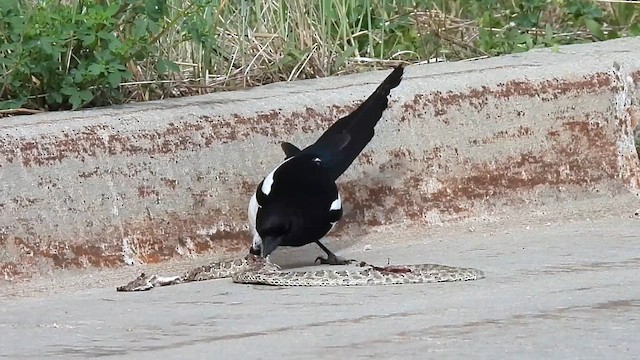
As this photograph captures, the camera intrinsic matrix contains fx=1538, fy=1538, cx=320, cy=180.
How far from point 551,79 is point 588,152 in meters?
0.34

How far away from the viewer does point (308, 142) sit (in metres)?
5.79

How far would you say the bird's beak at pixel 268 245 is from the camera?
5207mm

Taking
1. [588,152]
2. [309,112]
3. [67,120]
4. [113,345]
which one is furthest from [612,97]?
[113,345]

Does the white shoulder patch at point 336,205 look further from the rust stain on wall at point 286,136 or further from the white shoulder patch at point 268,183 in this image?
the rust stain on wall at point 286,136

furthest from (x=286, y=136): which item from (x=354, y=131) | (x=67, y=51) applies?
(x=67, y=51)

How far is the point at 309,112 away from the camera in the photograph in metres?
5.82

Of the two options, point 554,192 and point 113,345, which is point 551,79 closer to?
point 554,192

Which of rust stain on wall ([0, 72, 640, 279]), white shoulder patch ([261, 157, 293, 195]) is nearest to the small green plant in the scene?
rust stain on wall ([0, 72, 640, 279])

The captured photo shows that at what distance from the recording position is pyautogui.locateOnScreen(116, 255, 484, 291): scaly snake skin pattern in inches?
193

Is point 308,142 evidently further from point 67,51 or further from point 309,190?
point 67,51

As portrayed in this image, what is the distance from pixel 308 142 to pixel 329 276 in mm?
953

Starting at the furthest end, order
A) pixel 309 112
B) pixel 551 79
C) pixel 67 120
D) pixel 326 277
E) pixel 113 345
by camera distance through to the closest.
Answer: pixel 551 79, pixel 309 112, pixel 67 120, pixel 326 277, pixel 113 345

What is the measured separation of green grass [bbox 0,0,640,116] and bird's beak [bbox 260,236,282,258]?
2.68 feet

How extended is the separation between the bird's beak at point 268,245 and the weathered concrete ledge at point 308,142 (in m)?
0.31
